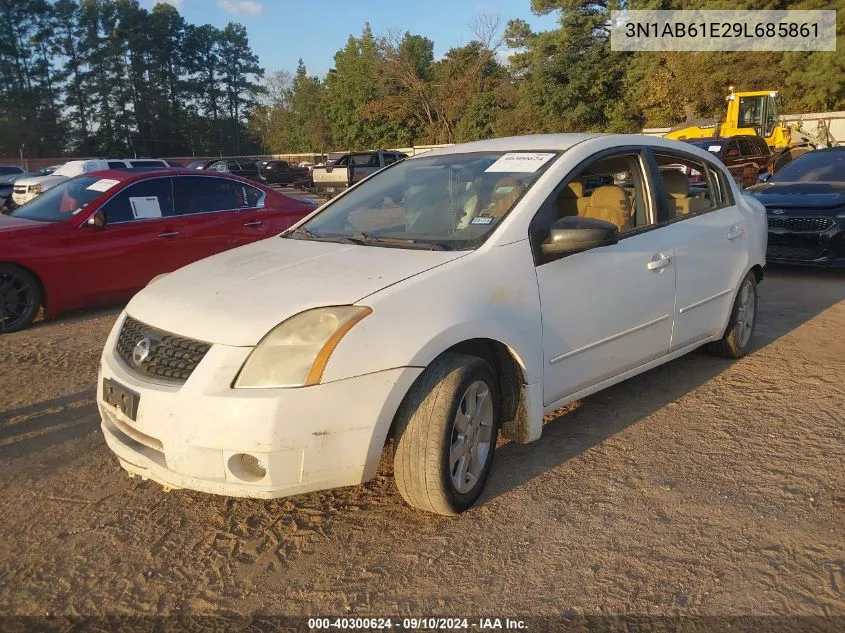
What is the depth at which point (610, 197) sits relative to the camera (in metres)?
3.96

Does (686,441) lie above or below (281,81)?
below

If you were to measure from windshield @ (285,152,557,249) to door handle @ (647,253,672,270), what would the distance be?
83 centimetres

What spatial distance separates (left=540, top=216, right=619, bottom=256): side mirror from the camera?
10.5ft

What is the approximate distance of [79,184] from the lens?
23.8ft

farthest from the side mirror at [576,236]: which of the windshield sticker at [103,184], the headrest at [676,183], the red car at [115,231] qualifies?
the windshield sticker at [103,184]

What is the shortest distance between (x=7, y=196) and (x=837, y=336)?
21.3 metres

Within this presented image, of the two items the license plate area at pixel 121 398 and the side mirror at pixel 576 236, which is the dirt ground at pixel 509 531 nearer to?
the license plate area at pixel 121 398

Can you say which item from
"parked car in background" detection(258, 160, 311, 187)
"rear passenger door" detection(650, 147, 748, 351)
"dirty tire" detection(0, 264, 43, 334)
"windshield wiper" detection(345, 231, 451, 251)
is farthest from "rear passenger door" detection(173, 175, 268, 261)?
"parked car in background" detection(258, 160, 311, 187)

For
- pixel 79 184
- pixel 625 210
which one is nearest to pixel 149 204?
pixel 79 184

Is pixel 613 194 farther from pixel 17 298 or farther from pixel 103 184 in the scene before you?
pixel 103 184

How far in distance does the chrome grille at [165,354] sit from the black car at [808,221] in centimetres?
733

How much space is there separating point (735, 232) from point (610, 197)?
4.19ft

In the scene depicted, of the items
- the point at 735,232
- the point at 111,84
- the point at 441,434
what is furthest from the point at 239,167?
the point at 111,84

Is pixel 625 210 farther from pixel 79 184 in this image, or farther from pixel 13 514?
pixel 79 184
